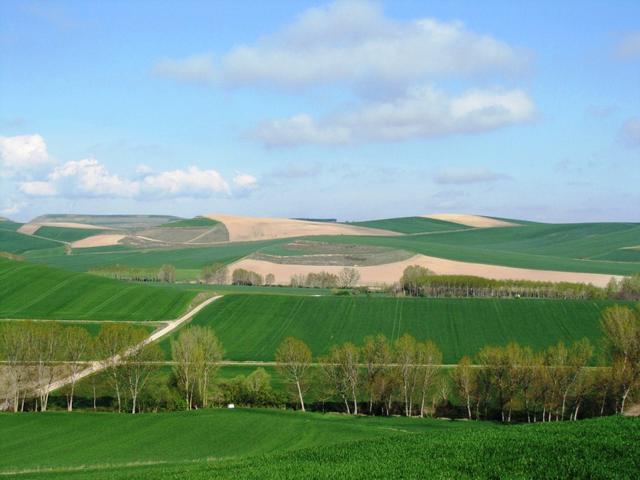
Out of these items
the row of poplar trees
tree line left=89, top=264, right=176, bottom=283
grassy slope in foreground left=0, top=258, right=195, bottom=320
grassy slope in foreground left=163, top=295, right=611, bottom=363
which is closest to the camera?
the row of poplar trees

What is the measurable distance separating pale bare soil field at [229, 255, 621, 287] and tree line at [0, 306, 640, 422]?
66441mm

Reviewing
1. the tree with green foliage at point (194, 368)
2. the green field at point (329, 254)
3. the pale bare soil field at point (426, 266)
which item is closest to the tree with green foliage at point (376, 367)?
the tree with green foliage at point (194, 368)

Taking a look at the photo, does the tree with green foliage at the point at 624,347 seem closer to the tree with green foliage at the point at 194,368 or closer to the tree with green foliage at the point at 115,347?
the tree with green foliage at the point at 194,368

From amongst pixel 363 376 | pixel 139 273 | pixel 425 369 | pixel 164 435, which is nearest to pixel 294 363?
pixel 363 376

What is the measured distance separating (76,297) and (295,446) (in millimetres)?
71546

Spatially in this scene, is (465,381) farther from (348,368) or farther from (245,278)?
(245,278)

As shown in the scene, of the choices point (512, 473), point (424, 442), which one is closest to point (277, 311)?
point (424, 442)

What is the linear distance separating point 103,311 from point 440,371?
50.5m

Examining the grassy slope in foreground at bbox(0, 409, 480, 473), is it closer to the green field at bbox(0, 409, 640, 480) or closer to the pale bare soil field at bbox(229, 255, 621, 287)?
the green field at bbox(0, 409, 640, 480)

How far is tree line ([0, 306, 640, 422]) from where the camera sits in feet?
203

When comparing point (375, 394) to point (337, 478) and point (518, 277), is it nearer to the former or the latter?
point (337, 478)

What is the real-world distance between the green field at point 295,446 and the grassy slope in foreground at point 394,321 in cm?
3097

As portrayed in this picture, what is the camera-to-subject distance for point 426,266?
148 meters

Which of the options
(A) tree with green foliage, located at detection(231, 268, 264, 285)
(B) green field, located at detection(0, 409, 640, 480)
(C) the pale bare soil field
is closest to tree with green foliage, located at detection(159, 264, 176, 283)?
(C) the pale bare soil field
